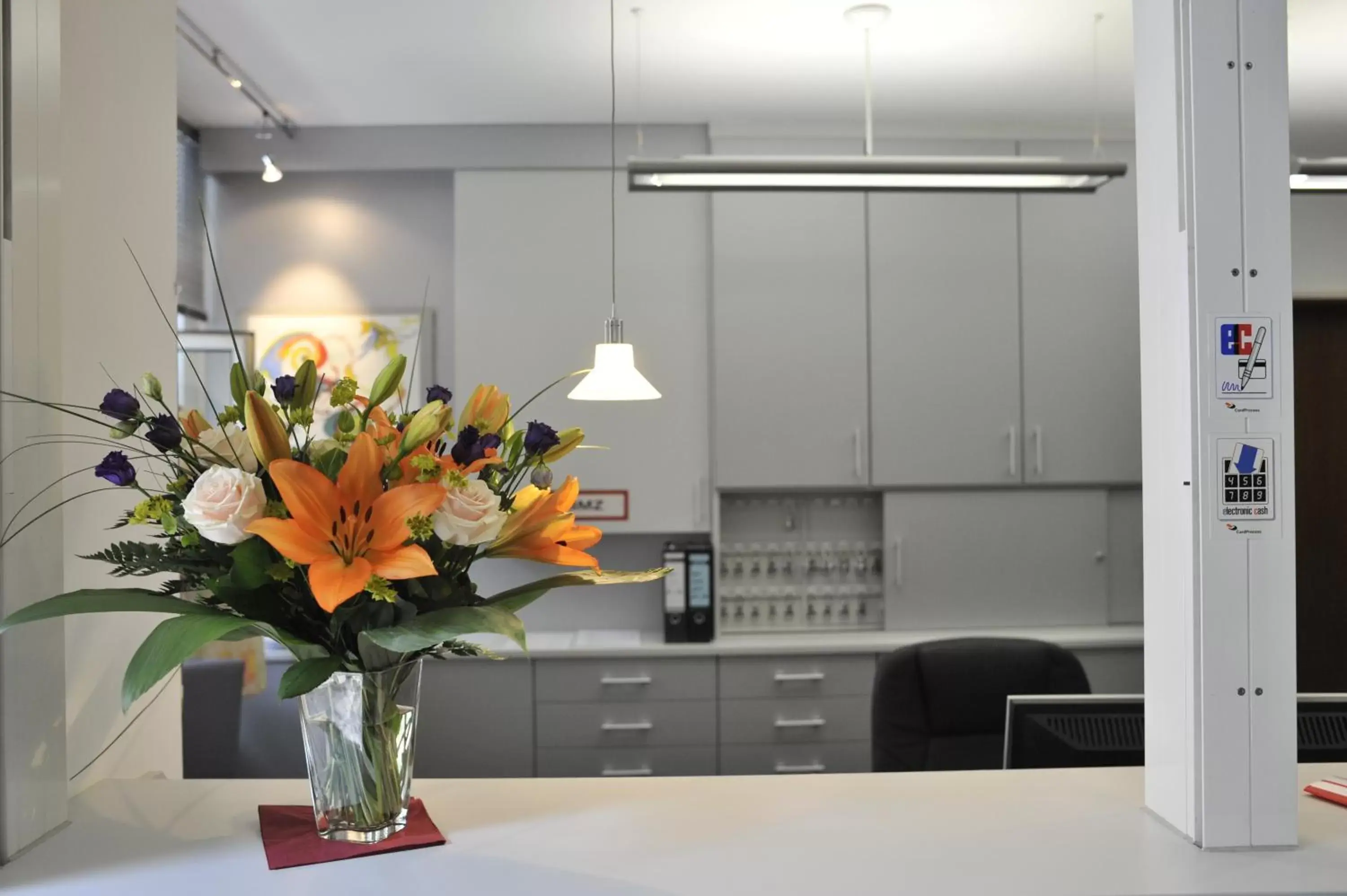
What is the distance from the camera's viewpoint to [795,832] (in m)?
1.22

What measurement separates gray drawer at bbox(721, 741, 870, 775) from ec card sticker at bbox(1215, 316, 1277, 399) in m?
2.98

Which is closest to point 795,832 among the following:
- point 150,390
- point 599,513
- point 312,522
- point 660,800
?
point 660,800

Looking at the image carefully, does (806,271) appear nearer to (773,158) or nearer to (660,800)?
(773,158)

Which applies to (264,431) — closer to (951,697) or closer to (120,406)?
(120,406)

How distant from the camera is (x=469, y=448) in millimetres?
1104

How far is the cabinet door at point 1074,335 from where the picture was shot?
4090mm

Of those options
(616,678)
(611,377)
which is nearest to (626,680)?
(616,678)

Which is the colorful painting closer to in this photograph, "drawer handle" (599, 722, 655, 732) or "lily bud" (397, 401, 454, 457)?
"drawer handle" (599, 722, 655, 732)

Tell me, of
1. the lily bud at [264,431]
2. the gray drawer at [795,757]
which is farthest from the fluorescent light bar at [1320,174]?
the gray drawer at [795,757]

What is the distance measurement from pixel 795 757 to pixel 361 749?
3023 mm

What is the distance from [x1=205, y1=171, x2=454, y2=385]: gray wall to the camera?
4270 millimetres

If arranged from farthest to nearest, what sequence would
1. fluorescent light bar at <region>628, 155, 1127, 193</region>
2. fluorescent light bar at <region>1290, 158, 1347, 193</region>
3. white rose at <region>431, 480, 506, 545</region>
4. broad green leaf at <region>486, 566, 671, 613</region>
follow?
fluorescent light bar at <region>628, 155, 1127, 193</region>
fluorescent light bar at <region>1290, 158, 1347, 193</region>
broad green leaf at <region>486, 566, 671, 613</region>
white rose at <region>431, 480, 506, 545</region>

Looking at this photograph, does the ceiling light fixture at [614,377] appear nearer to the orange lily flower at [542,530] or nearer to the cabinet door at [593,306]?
the orange lily flower at [542,530]

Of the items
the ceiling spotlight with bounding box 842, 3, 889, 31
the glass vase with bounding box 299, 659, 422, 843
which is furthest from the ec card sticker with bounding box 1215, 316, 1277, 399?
the ceiling spotlight with bounding box 842, 3, 889, 31
